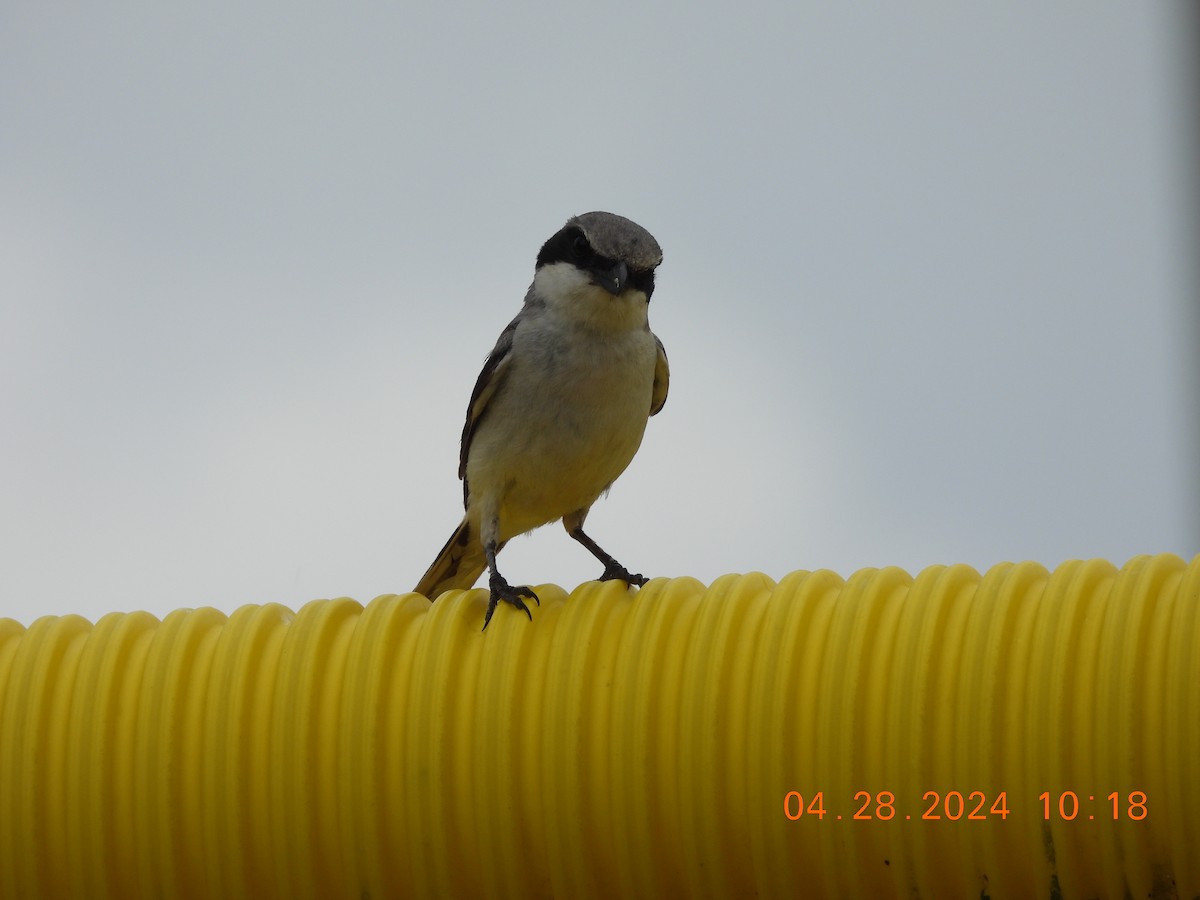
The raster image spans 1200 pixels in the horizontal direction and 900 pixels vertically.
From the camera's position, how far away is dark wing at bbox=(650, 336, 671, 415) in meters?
5.52

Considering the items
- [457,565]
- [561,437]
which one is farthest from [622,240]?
[457,565]

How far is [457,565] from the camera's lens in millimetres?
5633

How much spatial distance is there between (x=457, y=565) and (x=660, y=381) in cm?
116

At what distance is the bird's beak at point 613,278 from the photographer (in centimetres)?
509

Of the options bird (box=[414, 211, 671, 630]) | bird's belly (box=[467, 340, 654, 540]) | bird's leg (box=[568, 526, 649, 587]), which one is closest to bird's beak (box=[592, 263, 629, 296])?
bird (box=[414, 211, 671, 630])

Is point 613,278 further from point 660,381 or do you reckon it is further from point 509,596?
point 509,596

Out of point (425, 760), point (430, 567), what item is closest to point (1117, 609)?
point (425, 760)

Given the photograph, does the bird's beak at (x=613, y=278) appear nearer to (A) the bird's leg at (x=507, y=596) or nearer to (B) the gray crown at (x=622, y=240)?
(B) the gray crown at (x=622, y=240)

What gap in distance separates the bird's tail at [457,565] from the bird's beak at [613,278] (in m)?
1.15

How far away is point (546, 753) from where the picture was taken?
336cm

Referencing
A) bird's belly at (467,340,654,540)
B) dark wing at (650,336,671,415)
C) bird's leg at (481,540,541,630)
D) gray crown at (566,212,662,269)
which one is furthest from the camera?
dark wing at (650,336,671,415)

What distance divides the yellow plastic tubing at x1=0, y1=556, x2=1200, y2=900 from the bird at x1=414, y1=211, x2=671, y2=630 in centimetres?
132
